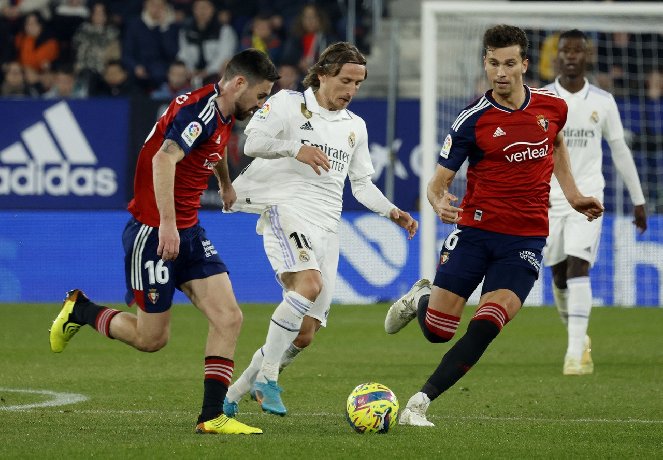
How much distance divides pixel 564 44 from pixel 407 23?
435 inches

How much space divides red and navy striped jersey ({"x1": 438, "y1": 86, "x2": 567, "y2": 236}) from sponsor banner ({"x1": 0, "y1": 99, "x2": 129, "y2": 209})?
11.7m

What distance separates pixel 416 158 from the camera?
18656 millimetres

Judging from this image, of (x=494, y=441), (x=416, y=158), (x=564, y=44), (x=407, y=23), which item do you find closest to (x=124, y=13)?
(x=407, y=23)

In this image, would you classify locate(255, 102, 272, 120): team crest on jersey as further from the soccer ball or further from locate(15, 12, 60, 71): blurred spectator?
locate(15, 12, 60, 71): blurred spectator

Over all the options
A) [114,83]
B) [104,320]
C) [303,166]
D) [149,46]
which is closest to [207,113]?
[303,166]

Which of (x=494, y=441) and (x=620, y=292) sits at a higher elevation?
(x=494, y=441)

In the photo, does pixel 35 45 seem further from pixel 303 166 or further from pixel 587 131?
pixel 303 166

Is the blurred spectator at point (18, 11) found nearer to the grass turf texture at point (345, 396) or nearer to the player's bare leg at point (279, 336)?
the grass turf texture at point (345, 396)

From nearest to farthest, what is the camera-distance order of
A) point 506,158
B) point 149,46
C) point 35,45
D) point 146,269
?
point 146,269 → point 506,158 → point 149,46 → point 35,45

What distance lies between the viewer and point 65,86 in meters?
20.7

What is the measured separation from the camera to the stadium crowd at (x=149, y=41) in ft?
67.8

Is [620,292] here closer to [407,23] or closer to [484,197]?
[407,23]

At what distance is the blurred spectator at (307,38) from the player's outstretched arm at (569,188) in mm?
12157

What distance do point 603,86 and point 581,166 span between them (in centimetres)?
742
